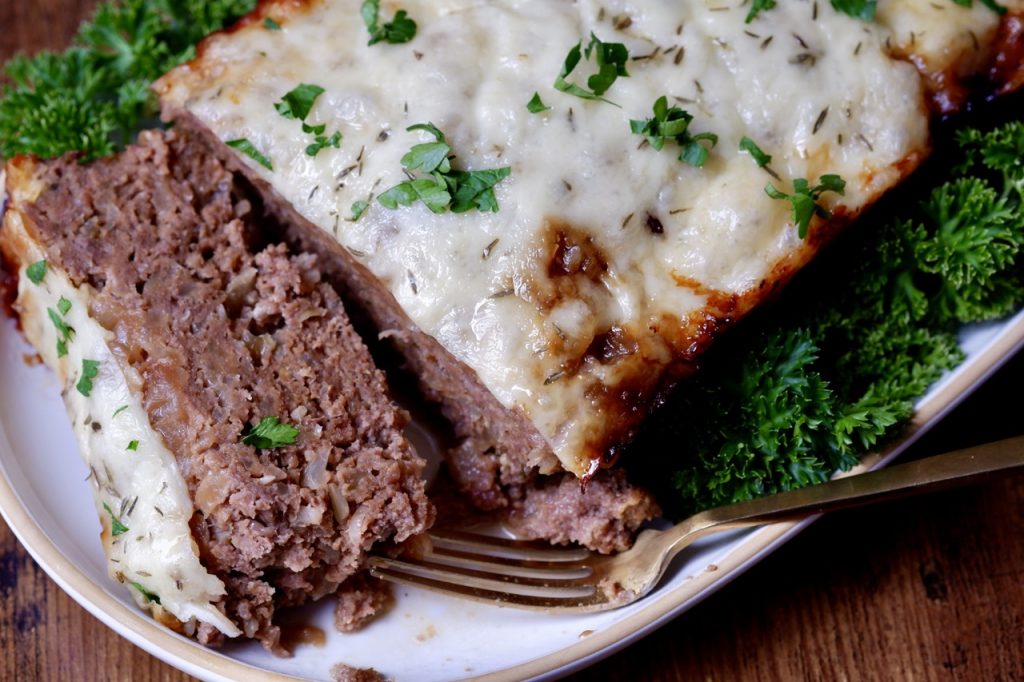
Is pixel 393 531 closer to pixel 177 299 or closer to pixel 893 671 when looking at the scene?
pixel 177 299

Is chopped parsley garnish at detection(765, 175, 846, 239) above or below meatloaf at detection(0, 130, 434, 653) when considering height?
above

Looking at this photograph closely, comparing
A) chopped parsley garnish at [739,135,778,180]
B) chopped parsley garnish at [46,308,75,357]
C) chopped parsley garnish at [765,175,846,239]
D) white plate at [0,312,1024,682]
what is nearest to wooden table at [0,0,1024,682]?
white plate at [0,312,1024,682]

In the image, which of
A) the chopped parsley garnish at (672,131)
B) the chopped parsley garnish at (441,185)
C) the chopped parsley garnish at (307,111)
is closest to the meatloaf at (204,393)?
the chopped parsley garnish at (307,111)

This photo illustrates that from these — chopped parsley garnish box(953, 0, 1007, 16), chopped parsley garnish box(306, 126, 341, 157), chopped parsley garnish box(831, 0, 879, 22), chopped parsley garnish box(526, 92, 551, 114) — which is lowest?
chopped parsley garnish box(306, 126, 341, 157)

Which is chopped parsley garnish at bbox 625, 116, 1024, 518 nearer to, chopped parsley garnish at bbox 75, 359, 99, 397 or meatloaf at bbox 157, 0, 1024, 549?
meatloaf at bbox 157, 0, 1024, 549

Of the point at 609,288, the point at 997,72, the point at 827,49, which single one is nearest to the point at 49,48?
the point at 609,288

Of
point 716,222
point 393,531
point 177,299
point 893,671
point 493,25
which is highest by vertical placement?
point 493,25

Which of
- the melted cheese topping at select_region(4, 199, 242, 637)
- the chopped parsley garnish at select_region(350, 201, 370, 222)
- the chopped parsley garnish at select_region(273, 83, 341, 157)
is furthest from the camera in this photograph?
the chopped parsley garnish at select_region(273, 83, 341, 157)

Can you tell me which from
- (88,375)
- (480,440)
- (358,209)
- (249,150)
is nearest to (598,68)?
(358,209)
